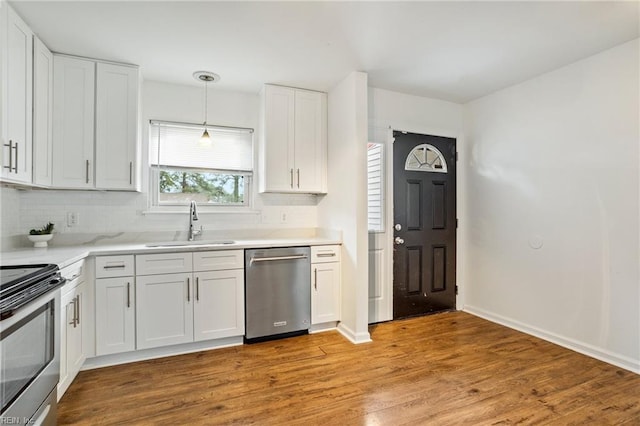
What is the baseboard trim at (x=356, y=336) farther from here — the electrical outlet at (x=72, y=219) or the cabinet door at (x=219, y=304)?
the electrical outlet at (x=72, y=219)

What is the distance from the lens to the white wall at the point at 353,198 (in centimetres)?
302

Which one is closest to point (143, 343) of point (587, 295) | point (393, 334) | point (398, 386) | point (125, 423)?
point (125, 423)

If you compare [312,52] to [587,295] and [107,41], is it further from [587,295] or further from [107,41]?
[587,295]

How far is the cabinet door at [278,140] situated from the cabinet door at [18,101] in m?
1.81

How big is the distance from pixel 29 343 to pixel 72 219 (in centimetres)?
176

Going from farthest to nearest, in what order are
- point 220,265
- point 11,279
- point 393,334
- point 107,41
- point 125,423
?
point 393,334 → point 220,265 → point 107,41 → point 125,423 → point 11,279

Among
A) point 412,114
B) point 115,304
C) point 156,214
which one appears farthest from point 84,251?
point 412,114

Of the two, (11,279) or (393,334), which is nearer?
(11,279)

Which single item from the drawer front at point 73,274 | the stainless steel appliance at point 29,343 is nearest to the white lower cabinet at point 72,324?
the drawer front at point 73,274

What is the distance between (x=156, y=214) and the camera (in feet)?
10.5

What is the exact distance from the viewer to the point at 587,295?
2.75 metres

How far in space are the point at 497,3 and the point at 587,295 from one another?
2442 mm

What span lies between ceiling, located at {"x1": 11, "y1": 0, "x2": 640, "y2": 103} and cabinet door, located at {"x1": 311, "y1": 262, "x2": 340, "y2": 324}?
6.20 ft

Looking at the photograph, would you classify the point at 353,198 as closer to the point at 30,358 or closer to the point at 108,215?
the point at 108,215
